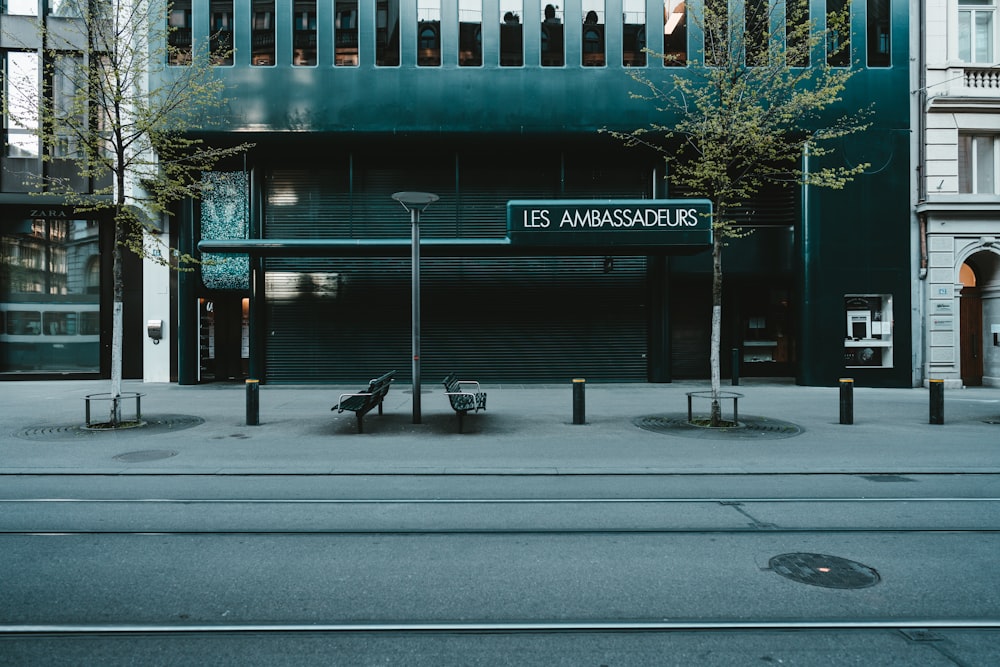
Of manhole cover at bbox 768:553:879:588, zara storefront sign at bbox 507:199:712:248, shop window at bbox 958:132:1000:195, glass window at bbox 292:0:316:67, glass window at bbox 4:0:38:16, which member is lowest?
manhole cover at bbox 768:553:879:588

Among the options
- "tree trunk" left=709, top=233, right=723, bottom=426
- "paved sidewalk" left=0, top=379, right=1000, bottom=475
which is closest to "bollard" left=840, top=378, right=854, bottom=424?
"paved sidewalk" left=0, top=379, right=1000, bottom=475

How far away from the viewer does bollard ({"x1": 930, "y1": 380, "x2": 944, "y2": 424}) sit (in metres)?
11.3

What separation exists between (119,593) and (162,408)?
10.5m

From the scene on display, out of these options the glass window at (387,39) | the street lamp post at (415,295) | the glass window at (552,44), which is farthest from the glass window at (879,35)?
the street lamp post at (415,295)

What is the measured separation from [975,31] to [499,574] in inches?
887

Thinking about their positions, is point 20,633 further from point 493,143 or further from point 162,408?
point 493,143

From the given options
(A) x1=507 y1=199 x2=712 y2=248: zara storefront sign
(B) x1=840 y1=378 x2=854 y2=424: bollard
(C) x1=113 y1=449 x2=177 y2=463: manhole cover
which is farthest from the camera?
(A) x1=507 y1=199 x2=712 y2=248: zara storefront sign

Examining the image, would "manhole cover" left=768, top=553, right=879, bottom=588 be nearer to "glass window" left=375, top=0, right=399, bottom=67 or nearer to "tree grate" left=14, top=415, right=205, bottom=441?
"tree grate" left=14, top=415, right=205, bottom=441

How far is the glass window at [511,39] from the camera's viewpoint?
17375mm

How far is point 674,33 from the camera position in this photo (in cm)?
1750

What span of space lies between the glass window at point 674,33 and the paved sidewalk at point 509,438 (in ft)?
33.3

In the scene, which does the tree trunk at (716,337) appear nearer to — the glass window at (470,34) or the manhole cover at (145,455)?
the manhole cover at (145,455)

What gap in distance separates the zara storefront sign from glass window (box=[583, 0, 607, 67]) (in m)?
4.85

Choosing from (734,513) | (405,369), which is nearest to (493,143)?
(405,369)
